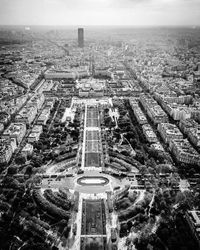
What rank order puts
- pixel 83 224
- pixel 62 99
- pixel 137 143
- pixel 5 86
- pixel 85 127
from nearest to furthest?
pixel 83 224 → pixel 137 143 → pixel 85 127 → pixel 62 99 → pixel 5 86

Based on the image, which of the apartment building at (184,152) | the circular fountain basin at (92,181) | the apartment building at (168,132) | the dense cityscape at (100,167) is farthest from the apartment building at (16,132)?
the apartment building at (184,152)

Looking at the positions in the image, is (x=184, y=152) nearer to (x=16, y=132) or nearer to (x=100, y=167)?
(x=100, y=167)

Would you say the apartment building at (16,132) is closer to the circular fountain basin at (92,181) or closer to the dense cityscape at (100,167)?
the dense cityscape at (100,167)

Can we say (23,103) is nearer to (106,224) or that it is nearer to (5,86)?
(5,86)

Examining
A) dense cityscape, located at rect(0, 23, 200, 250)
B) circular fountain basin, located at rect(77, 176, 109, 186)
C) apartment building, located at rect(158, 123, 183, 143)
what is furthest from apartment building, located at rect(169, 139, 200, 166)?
circular fountain basin, located at rect(77, 176, 109, 186)

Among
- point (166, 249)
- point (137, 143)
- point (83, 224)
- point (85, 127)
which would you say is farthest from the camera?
point (85, 127)

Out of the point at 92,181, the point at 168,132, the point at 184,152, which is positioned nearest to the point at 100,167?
the point at 92,181

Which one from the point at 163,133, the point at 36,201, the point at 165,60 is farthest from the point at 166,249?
the point at 165,60
